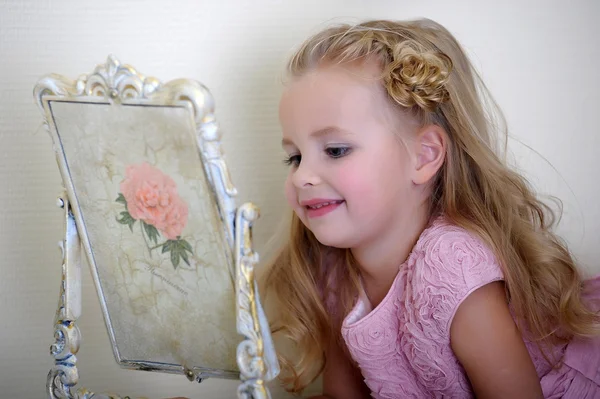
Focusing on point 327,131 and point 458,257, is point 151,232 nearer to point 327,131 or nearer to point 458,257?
point 327,131

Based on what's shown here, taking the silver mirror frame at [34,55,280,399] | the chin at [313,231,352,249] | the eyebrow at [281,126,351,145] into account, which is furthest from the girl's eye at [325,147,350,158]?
the silver mirror frame at [34,55,280,399]

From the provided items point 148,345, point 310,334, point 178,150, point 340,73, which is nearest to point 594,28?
point 340,73

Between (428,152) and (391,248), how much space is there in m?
0.19

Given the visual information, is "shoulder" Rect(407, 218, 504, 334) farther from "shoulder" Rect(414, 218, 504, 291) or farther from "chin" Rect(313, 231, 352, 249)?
"chin" Rect(313, 231, 352, 249)

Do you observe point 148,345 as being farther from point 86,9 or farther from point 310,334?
point 86,9

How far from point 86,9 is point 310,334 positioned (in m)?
0.78

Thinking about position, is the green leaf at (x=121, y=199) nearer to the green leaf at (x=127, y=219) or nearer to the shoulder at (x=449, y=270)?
the green leaf at (x=127, y=219)

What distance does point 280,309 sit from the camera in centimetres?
138

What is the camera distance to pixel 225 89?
4.50ft

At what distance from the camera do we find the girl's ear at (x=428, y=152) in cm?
115

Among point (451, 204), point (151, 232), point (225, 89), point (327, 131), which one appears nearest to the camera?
point (151, 232)

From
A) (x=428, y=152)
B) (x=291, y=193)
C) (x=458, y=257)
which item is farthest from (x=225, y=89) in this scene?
(x=458, y=257)

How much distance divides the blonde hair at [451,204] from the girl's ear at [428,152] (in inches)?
0.9

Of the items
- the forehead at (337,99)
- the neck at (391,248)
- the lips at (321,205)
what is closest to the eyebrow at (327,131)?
the forehead at (337,99)
